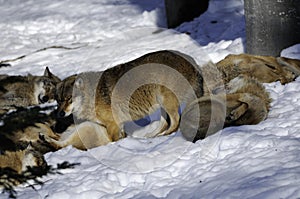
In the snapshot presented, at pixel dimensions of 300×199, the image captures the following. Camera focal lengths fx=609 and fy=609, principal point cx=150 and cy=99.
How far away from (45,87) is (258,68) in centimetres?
288

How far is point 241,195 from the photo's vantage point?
168 inches

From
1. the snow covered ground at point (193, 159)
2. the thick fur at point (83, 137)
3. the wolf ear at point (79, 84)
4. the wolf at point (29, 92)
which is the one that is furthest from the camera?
the wolf at point (29, 92)

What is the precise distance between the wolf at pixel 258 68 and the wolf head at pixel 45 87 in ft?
7.50

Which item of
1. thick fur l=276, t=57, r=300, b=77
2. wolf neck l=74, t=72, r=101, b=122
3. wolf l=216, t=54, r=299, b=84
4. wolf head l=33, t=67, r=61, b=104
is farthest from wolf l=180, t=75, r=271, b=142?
wolf head l=33, t=67, r=61, b=104

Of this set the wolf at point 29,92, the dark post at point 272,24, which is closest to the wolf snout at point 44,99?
the wolf at point 29,92

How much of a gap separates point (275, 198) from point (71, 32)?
7.81 metres

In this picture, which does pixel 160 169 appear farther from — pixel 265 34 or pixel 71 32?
pixel 71 32

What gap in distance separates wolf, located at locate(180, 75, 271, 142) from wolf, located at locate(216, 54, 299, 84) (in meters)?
0.69

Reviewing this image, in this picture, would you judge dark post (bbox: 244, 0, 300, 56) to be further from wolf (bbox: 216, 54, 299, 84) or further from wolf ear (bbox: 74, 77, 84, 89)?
wolf ear (bbox: 74, 77, 84, 89)

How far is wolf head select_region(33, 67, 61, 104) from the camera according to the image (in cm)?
796

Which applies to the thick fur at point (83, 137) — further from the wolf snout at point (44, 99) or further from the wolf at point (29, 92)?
the wolf at point (29, 92)

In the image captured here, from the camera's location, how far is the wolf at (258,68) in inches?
263

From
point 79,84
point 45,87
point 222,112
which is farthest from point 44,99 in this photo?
point 222,112

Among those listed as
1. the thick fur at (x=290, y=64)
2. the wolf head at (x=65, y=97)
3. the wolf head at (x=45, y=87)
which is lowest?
the wolf head at (x=45, y=87)
